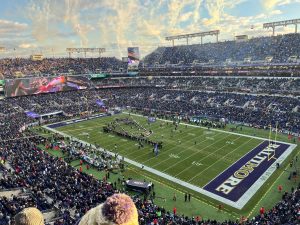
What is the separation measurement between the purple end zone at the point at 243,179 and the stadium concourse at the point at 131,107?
3399 millimetres

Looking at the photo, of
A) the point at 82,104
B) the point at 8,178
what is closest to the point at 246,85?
the point at 82,104

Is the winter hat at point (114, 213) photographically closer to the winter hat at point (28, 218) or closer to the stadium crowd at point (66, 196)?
the winter hat at point (28, 218)

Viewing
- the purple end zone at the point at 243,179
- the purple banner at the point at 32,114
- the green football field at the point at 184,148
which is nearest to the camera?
the purple end zone at the point at 243,179

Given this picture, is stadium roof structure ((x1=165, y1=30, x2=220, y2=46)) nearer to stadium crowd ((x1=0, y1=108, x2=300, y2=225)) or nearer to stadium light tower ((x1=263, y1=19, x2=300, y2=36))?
stadium light tower ((x1=263, y1=19, x2=300, y2=36))

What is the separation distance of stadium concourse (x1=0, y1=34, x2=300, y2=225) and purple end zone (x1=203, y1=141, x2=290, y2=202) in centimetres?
340

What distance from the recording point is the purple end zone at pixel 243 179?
2220 cm

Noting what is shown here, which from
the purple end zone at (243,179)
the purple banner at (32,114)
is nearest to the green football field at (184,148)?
the purple end zone at (243,179)

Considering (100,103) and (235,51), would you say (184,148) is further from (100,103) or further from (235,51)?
(235,51)

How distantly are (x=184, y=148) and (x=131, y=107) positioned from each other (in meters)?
28.4

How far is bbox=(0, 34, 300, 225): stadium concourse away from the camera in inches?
740

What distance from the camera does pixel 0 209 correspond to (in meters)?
17.8

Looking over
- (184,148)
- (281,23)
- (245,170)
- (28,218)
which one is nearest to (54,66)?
(184,148)

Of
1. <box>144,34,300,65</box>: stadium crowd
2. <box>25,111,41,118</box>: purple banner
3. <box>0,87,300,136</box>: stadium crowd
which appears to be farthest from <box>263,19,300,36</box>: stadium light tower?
<box>25,111,41,118</box>: purple banner

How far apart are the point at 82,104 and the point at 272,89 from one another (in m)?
38.6
